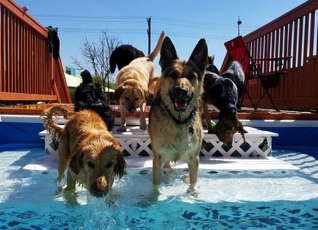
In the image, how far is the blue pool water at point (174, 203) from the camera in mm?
3344

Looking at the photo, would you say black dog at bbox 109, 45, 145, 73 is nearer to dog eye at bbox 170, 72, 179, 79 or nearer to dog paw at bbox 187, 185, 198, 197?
dog eye at bbox 170, 72, 179, 79

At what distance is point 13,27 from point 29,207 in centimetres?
660

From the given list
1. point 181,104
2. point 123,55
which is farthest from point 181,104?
point 123,55

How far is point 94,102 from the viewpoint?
5840mm

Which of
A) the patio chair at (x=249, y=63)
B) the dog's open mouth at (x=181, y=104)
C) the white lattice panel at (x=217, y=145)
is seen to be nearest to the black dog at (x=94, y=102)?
the white lattice panel at (x=217, y=145)

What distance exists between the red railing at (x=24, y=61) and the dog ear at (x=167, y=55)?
16.4 ft

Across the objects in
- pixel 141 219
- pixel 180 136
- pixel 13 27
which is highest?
pixel 13 27

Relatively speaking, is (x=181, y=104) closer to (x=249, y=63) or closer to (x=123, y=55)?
(x=249, y=63)

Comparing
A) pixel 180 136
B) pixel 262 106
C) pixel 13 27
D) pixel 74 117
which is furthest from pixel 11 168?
pixel 262 106

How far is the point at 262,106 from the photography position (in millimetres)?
12297

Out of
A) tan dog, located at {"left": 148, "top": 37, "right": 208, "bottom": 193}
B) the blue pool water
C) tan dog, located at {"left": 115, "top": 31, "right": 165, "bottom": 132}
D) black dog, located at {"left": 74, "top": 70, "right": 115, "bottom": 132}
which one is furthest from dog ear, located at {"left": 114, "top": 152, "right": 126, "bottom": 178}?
tan dog, located at {"left": 115, "top": 31, "right": 165, "bottom": 132}

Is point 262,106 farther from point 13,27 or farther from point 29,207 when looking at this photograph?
point 29,207

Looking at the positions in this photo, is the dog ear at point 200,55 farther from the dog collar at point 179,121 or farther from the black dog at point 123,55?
the black dog at point 123,55

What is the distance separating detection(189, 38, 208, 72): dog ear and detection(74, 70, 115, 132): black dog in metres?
1.95
